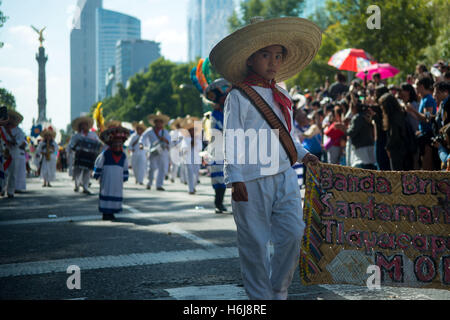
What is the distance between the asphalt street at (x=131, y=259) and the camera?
4.88 metres

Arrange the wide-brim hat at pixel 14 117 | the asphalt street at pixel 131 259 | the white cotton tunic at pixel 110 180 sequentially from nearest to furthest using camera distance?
the asphalt street at pixel 131 259, the white cotton tunic at pixel 110 180, the wide-brim hat at pixel 14 117

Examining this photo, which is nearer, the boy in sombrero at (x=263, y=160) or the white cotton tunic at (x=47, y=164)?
the boy in sombrero at (x=263, y=160)

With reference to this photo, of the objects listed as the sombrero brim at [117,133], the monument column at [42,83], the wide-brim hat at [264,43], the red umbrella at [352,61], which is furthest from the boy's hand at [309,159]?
the monument column at [42,83]

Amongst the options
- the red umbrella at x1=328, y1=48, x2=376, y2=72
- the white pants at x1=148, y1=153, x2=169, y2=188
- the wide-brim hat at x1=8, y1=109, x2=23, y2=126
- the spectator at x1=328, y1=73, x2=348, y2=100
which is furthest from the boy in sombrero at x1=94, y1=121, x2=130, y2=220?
the spectator at x1=328, y1=73, x2=348, y2=100

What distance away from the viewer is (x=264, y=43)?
4387mm

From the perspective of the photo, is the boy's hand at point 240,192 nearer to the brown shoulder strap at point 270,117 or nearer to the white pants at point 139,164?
the brown shoulder strap at point 270,117

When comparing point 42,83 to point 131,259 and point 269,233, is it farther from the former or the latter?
point 269,233

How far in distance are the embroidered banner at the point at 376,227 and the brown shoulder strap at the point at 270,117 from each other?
40 centimetres

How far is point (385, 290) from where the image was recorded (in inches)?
193

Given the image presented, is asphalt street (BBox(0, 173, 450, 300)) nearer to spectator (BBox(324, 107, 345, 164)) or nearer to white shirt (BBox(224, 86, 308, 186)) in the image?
white shirt (BBox(224, 86, 308, 186))

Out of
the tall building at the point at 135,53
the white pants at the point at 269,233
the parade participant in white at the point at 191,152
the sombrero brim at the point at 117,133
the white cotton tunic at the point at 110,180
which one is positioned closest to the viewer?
the white pants at the point at 269,233

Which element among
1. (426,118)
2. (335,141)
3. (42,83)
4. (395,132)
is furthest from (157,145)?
(42,83)

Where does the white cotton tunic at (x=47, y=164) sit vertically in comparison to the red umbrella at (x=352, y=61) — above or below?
below
